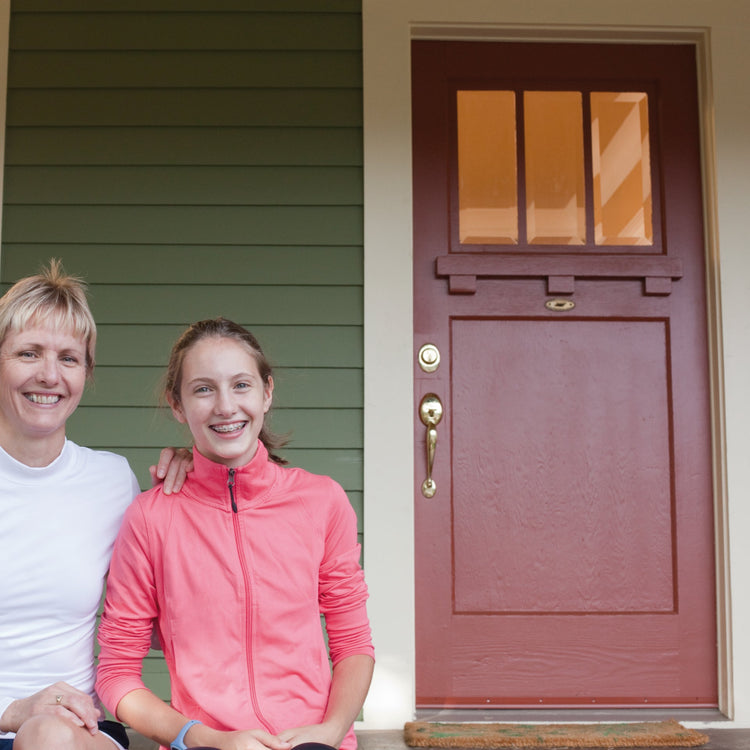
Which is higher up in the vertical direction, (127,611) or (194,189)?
(194,189)

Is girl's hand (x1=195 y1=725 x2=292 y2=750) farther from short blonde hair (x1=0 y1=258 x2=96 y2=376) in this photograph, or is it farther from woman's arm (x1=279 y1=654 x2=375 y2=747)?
short blonde hair (x1=0 y1=258 x2=96 y2=376)

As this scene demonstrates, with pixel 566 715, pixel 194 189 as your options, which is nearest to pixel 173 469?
pixel 194 189

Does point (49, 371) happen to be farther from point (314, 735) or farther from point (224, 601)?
point (314, 735)

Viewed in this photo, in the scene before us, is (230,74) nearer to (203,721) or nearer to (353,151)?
(353,151)

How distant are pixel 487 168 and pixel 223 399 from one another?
1717 mm

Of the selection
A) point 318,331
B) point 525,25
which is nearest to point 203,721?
point 318,331

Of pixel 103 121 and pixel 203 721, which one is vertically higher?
pixel 103 121

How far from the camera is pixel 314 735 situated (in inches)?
54.4

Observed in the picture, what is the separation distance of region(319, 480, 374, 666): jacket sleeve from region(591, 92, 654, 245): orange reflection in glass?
1704 millimetres

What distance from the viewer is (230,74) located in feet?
9.29

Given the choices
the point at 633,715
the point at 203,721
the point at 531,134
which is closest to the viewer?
the point at 203,721

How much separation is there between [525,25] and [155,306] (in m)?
1.50

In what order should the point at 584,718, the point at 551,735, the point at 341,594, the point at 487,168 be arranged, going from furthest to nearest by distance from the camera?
1. the point at 487,168
2. the point at 584,718
3. the point at 551,735
4. the point at 341,594

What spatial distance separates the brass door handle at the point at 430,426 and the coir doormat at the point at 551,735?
699 millimetres
